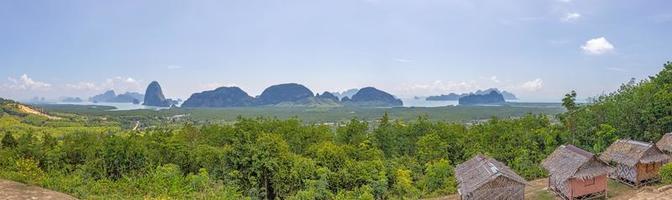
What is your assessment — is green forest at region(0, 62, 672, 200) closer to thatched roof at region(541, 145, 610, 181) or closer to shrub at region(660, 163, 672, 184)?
thatched roof at region(541, 145, 610, 181)

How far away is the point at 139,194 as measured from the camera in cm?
1469

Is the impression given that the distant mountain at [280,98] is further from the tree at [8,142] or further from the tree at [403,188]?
the tree at [403,188]

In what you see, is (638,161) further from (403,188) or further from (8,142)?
(8,142)

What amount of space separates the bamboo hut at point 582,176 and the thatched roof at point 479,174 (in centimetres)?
177

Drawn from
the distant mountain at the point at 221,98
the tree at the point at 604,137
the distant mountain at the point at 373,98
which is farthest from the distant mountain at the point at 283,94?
the tree at the point at 604,137

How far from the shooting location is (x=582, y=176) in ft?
58.1

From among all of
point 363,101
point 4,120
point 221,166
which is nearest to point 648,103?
point 221,166

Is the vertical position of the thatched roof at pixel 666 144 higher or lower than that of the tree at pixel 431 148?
higher

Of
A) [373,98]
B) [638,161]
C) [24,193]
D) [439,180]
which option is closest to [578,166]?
[638,161]

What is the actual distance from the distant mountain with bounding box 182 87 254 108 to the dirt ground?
164 meters

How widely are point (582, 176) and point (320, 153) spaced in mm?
12287

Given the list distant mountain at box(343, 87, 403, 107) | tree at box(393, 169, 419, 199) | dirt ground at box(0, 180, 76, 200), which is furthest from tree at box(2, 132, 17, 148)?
distant mountain at box(343, 87, 403, 107)

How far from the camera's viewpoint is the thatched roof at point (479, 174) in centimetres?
1778

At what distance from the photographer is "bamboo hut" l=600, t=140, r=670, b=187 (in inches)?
741
